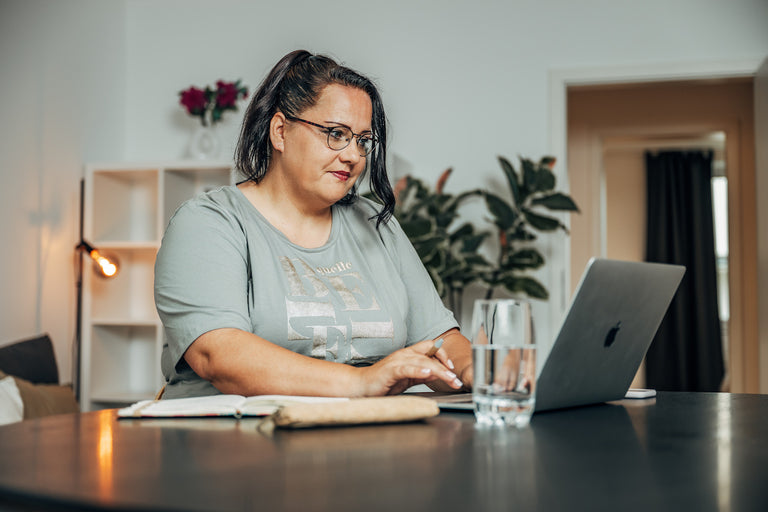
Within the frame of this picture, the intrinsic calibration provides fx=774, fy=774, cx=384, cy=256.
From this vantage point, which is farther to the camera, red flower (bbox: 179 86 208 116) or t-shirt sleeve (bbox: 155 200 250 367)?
red flower (bbox: 179 86 208 116)

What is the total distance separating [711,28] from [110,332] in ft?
10.5

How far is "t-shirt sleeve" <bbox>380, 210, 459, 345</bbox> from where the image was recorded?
5.22ft

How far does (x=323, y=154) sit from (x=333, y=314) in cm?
33

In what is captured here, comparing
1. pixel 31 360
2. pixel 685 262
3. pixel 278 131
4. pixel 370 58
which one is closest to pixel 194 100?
pixel 370 58

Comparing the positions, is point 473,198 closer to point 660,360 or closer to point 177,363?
point 177,363

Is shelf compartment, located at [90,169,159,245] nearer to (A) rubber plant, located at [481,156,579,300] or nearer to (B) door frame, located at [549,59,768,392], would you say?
A: (A) rubber plant, located at [481,156,579,300]

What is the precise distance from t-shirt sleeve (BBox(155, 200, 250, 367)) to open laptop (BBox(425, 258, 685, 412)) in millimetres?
394

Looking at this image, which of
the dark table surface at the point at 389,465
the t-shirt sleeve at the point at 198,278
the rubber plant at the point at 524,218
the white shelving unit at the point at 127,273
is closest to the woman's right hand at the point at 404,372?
the dark table surface at the point at 389,465

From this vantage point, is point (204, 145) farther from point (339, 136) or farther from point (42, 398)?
point (339, 136)

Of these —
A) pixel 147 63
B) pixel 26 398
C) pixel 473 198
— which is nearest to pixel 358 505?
pixel 26 398

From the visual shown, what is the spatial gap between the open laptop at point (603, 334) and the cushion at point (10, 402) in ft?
5.63

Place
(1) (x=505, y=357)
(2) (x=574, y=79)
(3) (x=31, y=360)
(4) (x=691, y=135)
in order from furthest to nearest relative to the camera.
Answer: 1. (4) (x=691, y=135)
2. (2) (x=574, y=79)
3. (3) (x=31, y=360)
4. (1) (x=505, y=357)

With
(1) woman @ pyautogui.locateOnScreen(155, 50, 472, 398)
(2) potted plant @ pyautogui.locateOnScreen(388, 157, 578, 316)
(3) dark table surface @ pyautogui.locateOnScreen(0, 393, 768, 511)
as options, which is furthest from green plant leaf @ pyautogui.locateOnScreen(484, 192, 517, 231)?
(3) dark table surface @ pyautogui.locateOnScreen(0, 393, 768, 511)

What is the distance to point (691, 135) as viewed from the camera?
17.5 feet
